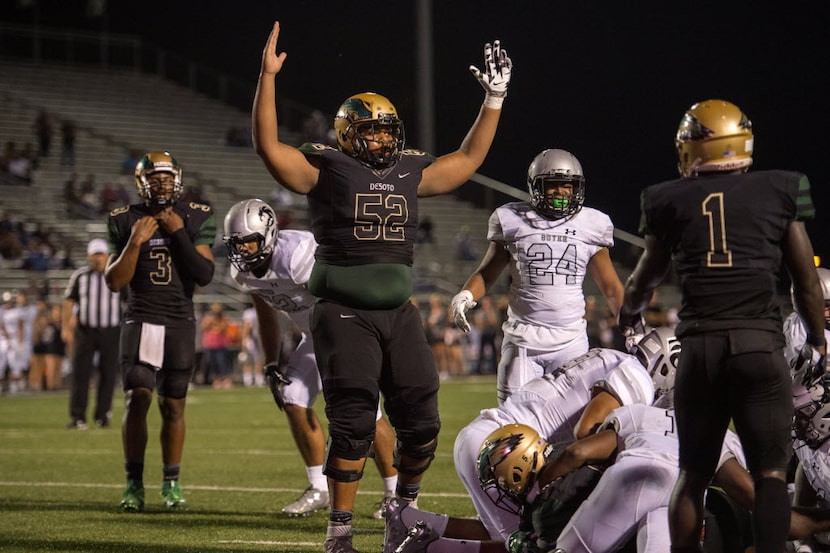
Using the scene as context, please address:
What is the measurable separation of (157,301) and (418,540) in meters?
2.92

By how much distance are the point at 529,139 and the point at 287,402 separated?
869cm

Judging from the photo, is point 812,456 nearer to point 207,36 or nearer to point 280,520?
point 280,520

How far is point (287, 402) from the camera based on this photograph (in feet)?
22.7

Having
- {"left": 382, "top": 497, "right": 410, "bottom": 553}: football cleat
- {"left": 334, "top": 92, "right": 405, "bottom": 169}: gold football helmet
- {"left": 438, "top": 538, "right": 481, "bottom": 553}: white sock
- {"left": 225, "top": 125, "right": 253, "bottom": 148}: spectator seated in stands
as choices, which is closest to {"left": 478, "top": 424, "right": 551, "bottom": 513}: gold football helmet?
{"left": 438, "top": 538, "right": 481, "bottom": 553}: white sock

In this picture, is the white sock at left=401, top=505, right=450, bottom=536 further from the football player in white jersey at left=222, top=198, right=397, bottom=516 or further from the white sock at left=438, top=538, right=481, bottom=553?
the football player in white jersey at left=222, top=198, right=397, bottom=516

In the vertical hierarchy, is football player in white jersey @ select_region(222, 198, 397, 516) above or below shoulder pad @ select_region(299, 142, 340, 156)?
below

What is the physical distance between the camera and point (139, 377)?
7.07 metres

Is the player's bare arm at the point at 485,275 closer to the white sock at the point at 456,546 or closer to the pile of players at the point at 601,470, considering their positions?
the pile of players at the point at 601,470

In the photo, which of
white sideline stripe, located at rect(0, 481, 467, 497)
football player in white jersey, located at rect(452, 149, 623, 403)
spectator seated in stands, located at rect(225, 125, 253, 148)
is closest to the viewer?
football player in white jersey, located at rect(452, 149, 623, 403)

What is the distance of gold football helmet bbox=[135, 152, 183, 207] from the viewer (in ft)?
23.2

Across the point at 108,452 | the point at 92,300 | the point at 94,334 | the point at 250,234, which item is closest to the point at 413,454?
the point at 250,234

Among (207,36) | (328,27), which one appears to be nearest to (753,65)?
(328,27)

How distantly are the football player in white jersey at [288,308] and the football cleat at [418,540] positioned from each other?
5.28ft

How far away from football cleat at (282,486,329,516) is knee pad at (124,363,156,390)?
1.08 metres
